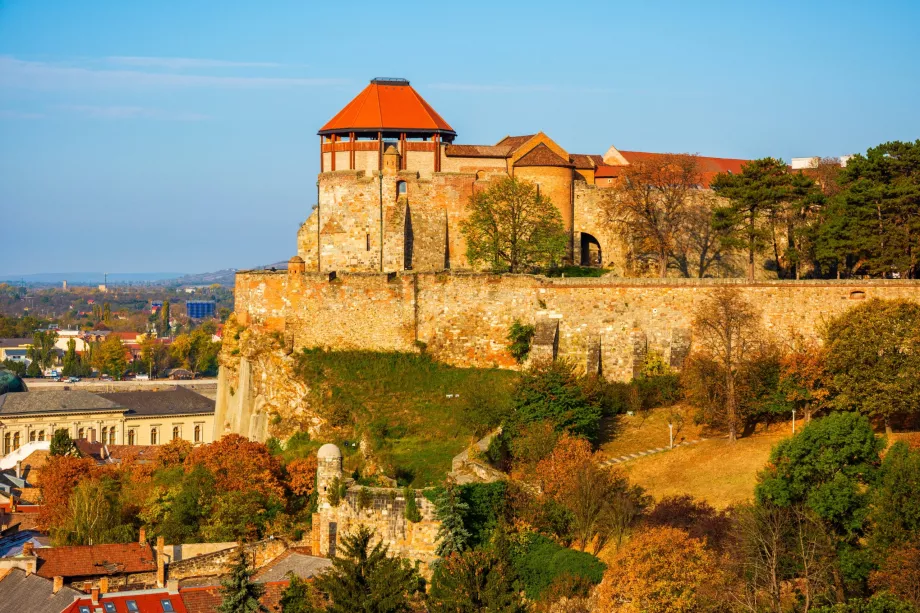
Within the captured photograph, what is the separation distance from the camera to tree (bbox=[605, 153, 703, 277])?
58.4 meters

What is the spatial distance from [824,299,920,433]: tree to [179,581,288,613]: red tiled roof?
17.5 m

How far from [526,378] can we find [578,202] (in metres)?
14.1

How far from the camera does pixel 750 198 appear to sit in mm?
55125

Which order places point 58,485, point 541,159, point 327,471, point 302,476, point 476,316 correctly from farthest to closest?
point 541,159, point 58,485, point 476,316, point 302,476, point 327,471

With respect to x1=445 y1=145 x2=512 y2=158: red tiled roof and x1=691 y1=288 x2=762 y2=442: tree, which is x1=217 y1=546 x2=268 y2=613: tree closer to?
x1=691 y1=288 x2=762 y2=442: tree

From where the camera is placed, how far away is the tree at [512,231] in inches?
2172

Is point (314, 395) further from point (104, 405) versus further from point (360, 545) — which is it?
point (104, 405)

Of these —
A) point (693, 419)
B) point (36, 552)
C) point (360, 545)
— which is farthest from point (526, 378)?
point (36, 552)

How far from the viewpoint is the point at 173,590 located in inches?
1650

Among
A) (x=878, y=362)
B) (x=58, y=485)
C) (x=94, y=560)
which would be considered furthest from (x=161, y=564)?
(x=878, y=362)

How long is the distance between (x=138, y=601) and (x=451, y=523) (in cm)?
907

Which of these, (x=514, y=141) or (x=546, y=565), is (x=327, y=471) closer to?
(x=546, y=565)

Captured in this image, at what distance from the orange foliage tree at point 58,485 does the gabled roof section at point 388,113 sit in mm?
16215

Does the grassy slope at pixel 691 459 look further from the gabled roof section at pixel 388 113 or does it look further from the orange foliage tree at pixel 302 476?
the gabled roof section at pixel 388 113
